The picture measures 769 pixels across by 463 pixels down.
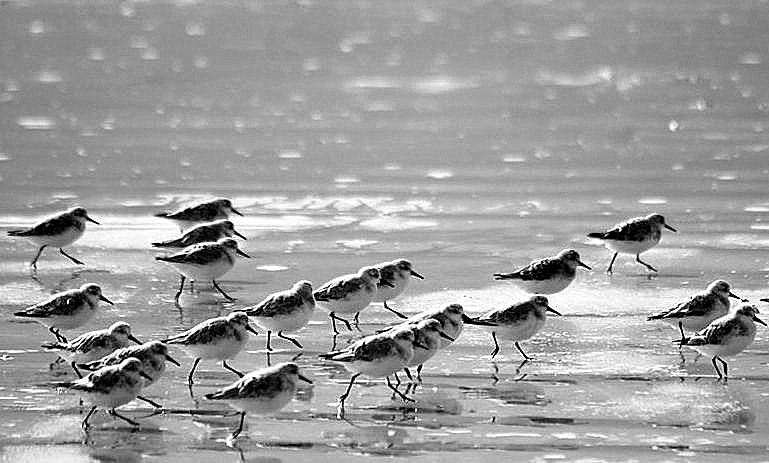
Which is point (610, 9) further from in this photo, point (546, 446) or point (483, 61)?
point (546, 446)

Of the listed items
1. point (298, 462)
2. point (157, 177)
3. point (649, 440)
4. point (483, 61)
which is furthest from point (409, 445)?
point (483, 61)

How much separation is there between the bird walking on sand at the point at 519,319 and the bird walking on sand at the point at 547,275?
58.5 inches

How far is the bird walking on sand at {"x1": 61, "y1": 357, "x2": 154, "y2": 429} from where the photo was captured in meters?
8.91

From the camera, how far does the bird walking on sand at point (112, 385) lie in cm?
891

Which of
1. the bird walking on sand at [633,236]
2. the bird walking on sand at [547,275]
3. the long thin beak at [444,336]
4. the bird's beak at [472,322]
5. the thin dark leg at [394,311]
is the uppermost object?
the bird walking on sand at [633,236]

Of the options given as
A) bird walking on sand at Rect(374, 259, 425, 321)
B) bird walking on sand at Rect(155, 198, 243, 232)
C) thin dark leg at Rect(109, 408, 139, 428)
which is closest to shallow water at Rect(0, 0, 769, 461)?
thin dark leg at Rect(109, 408, 139, 428)

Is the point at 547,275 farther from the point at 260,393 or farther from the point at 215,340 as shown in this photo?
the point at 260,393

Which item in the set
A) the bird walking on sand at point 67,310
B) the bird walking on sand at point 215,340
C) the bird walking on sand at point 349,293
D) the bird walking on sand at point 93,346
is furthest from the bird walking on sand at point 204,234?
the bird walking on sand at point 215,340

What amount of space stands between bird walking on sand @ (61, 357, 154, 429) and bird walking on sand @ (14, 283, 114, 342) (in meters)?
2.12

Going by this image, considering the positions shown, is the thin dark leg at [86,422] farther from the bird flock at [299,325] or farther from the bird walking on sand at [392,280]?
the bird walking on sand at [392,280]

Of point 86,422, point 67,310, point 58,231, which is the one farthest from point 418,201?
point 86,422

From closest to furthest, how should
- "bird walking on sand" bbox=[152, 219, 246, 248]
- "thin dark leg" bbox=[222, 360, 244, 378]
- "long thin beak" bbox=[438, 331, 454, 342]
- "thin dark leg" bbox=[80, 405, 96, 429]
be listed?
"thin dark leg" bbox=[80, 405, 96, 429], "long thin beak" bbox=[438, 331, 454, 342], "thin dark leg" bbox=[222, 360, 244, 378], "bird walking on sand" bbox=[152, 219, 246, 248]

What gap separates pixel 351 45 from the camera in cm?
4078

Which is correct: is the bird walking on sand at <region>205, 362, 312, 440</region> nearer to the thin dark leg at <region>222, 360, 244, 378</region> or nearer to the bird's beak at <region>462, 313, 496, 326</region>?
the thin dark leg at <region>222, 360, 244, 378</region>
